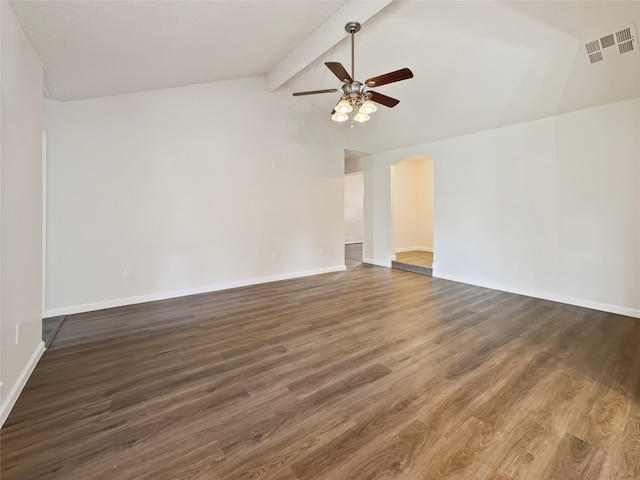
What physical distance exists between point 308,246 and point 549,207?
3917mm

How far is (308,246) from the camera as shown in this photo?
18.2 ft

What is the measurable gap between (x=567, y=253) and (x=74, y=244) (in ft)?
21.5

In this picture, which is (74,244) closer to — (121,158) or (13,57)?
(121,158)

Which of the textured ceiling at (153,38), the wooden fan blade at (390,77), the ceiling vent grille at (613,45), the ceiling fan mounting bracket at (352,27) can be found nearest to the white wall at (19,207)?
the textured ceiling at (153,38)

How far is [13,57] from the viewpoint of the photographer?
1.85 meters

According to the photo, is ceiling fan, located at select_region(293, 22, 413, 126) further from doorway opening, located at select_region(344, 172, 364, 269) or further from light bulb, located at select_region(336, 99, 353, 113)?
doorway opening, located at select_region(344, 172, 364, 269)

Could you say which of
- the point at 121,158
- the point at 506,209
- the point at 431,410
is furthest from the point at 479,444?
the point at 121,158

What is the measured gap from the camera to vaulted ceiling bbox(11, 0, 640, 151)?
226cm

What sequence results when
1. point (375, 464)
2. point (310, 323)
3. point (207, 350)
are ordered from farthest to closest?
1. point (310, 323)
2. point (207, 350)
3. point (375, 464)

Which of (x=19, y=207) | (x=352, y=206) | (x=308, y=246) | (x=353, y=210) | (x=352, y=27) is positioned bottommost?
(x=308, y=246)

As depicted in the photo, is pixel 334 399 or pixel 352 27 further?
pixel 352 27

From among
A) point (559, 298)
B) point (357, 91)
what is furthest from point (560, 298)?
point (357, 91)

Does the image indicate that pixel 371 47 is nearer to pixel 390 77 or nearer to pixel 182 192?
pixel 390 77

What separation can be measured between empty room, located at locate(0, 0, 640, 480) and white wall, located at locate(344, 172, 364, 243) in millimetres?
3905
